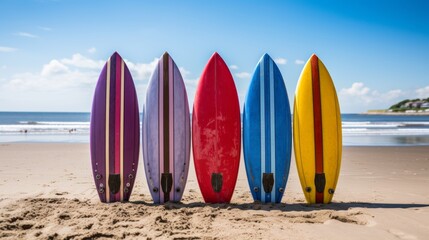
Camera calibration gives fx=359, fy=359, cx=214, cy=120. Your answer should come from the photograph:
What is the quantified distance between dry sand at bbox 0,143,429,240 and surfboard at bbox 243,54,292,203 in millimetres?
245

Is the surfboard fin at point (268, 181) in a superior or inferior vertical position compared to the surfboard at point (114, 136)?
inferior

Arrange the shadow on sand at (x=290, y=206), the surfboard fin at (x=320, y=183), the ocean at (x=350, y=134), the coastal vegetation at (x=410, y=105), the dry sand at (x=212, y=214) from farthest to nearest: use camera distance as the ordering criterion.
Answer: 1. the coastal vegetation at (x=410, y=105)
2. the ocean at (x=350, y=134)
3. the surfboard fin at (x=320, y=183)
4. the shadow on sand at (x=290, y=206)
5. the dry sand at (x=212, y=214)

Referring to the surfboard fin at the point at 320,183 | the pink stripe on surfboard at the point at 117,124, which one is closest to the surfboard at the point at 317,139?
the surfboard fin at the point at 320,183

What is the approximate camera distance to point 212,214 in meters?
3.45

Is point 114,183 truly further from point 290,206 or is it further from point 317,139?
point 317,139

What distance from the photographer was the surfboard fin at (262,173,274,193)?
399 centimetres

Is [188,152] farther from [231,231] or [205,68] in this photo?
[231,231]

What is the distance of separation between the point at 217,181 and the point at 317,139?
120 centimetres

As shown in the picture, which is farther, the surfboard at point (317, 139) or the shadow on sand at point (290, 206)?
the surfboard at point (317, 139)

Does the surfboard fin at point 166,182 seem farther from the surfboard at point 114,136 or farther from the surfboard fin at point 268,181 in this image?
the surfboard fin at point 268,181

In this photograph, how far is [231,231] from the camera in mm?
2934

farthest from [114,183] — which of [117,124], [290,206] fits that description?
[290,206]

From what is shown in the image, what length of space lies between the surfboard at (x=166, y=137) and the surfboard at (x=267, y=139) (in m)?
0.72

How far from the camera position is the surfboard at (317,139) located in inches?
157
